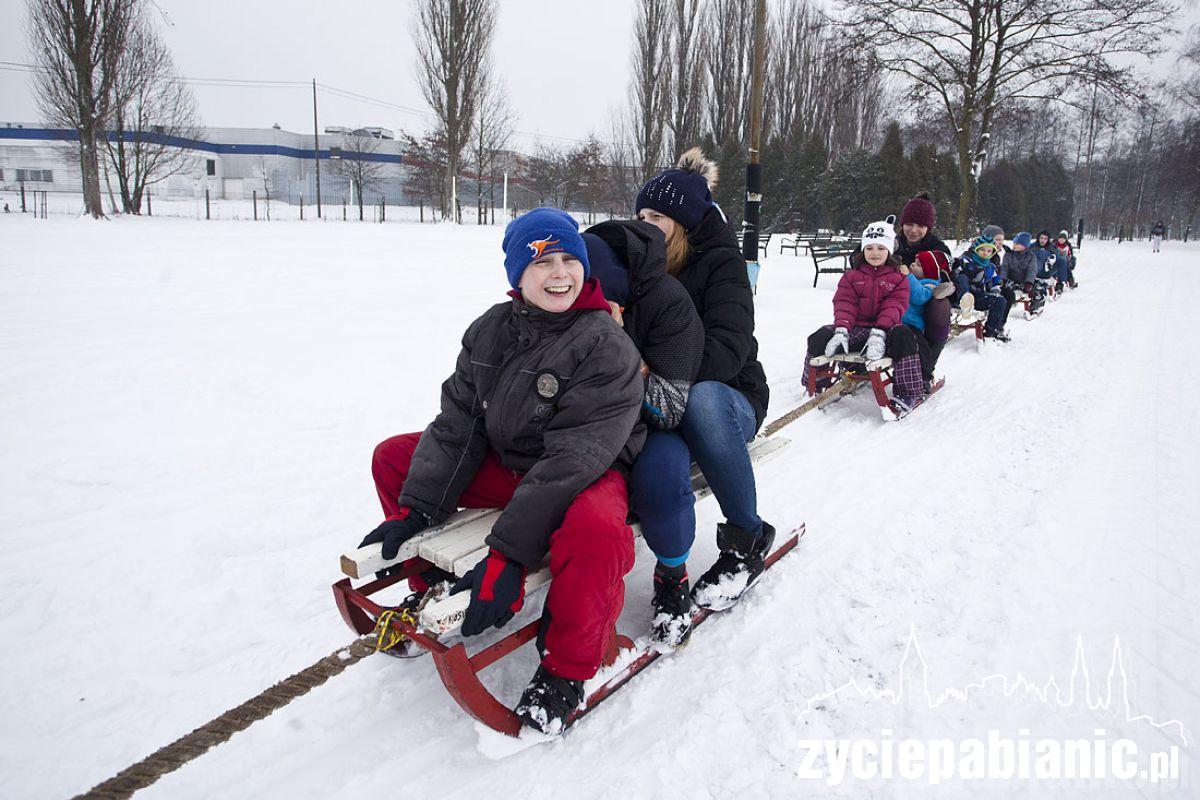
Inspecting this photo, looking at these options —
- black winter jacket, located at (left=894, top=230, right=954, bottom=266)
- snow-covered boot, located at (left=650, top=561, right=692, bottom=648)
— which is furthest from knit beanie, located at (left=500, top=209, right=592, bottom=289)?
black winter jacket, located at (left=894, top=230, right=954, bottom=266)

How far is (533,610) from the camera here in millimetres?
2568

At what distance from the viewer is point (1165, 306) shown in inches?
441

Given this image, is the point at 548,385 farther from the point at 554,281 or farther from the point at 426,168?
the point at 426,168

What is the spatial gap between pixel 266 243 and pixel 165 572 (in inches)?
509

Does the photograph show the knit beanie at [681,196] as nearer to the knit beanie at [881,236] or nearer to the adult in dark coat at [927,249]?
the knit beanie at [881,236]

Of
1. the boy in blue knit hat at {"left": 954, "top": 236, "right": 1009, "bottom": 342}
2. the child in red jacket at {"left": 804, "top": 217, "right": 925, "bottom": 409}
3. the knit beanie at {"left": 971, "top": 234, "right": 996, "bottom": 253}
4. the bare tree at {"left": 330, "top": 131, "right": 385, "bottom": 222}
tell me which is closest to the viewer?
the child in red jacket at {"left": 804, "top": 217, "right": 925, "bottom": 409}

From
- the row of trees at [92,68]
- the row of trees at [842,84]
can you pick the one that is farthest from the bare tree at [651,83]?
the row of trees at [92,68]

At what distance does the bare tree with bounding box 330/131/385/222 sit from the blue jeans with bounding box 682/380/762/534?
40.0m

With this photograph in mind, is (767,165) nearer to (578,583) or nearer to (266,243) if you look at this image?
(266,243)

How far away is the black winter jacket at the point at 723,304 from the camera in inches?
103

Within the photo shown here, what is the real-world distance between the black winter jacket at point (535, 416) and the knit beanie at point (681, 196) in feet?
2.20

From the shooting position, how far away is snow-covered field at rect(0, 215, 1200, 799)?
191 cm

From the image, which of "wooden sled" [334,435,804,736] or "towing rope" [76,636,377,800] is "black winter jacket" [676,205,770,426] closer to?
"wooden sled" [334,435,804,736]

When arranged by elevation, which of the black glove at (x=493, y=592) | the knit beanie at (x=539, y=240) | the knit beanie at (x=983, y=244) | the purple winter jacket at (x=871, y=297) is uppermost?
the knit beanie at (x=983, y=244)
